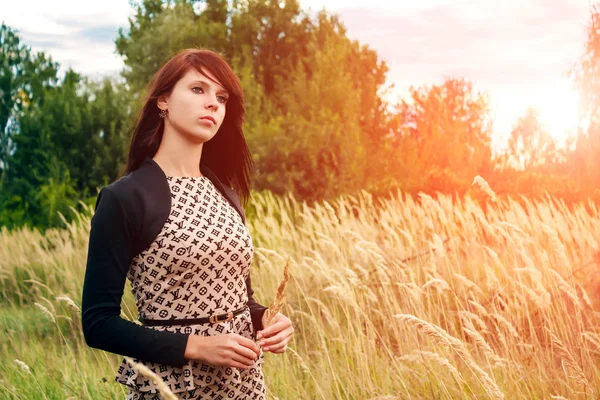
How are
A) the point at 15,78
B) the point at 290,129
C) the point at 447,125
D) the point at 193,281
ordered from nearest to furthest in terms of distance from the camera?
the point at 193,281
the point at 290,129
the point at 447,125
the point at 15,78

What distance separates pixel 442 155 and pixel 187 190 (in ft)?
70.8

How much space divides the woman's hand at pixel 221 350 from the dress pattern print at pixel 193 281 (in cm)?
12

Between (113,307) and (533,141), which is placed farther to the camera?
(533,141)

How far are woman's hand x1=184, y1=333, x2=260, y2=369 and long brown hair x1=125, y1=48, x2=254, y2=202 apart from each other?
71cm

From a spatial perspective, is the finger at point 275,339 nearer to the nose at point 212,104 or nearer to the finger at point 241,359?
the finger at point 241,359

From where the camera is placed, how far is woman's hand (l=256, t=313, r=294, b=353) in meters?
2.00

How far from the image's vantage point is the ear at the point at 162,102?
7.09ft

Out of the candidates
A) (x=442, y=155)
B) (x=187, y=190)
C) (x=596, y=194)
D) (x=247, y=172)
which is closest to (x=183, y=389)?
(x=187, y=190)

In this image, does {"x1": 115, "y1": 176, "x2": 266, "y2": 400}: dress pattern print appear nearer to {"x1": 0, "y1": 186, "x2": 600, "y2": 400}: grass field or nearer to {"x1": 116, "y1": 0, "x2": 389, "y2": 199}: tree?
{"x1": 0, "y1": 186, "x2": 600, "y2": 400}: grass field

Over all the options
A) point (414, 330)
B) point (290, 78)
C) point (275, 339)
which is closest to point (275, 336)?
point (275, 339)

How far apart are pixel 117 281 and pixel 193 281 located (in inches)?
9.1

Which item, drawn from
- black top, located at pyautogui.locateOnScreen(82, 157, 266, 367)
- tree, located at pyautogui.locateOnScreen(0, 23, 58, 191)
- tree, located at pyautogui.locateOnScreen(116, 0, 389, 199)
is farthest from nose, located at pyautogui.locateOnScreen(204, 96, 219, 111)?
tree, located at pyautogui.locateOnScreen(0, 23, 58, 191)

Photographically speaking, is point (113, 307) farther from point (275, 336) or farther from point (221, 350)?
point (275, 336)

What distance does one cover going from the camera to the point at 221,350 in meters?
1.79
